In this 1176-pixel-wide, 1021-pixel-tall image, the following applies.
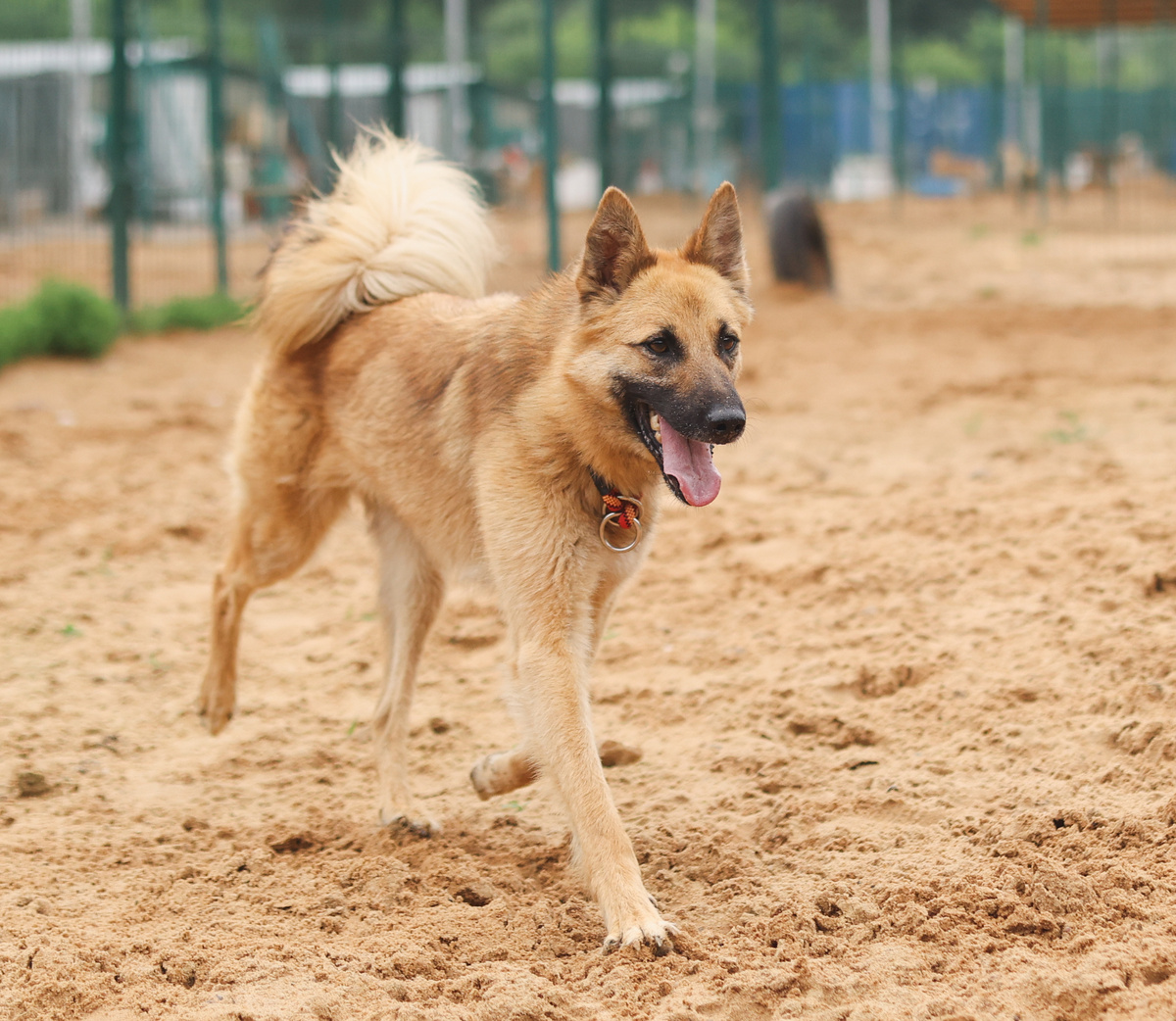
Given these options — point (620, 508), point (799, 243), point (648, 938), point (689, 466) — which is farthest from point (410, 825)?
point (799, 243)

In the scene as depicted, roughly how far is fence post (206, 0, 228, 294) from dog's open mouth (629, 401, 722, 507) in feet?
35.7

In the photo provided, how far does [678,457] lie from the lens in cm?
340

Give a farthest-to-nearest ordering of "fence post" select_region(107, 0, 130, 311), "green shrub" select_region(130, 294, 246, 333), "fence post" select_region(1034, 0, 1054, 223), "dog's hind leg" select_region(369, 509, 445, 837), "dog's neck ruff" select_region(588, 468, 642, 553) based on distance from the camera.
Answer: "fence post" select_region(1034, 0, 1054, 223) → "green shrub" select_region(130, 294, 246, 333) → "fence post" select_region(107, 0, 130, 311) → "dog's hind leg" select_region(369, 509, 445, 837) → "dog's neck ruff" select_region(588, 468, 642, 553)

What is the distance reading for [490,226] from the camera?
16.4 feet

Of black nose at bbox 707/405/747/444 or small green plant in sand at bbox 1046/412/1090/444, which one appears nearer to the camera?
black nose at bbox 707/405/747/444

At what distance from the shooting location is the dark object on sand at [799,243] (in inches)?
522

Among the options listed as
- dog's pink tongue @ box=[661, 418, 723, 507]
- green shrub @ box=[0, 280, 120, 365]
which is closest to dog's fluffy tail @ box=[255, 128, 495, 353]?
dog's pink tongue @ box=[661, 418, 723, 507]

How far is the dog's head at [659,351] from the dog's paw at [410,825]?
133 cm

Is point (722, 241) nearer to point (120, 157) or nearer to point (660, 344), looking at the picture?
point (660, 344)

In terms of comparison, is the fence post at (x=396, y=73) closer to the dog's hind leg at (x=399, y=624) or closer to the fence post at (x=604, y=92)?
the fence post at (x=604, y=92)

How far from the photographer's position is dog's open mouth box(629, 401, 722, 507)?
3369 millimetres

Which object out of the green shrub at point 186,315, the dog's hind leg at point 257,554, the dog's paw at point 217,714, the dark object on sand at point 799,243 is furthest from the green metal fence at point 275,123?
the dog's paw at point 217,714

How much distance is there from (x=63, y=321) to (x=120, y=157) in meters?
2.33

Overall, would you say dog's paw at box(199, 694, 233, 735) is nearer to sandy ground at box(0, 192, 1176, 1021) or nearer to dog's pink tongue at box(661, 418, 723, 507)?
sandy ground at box(0, 192, 1176, 1021)
